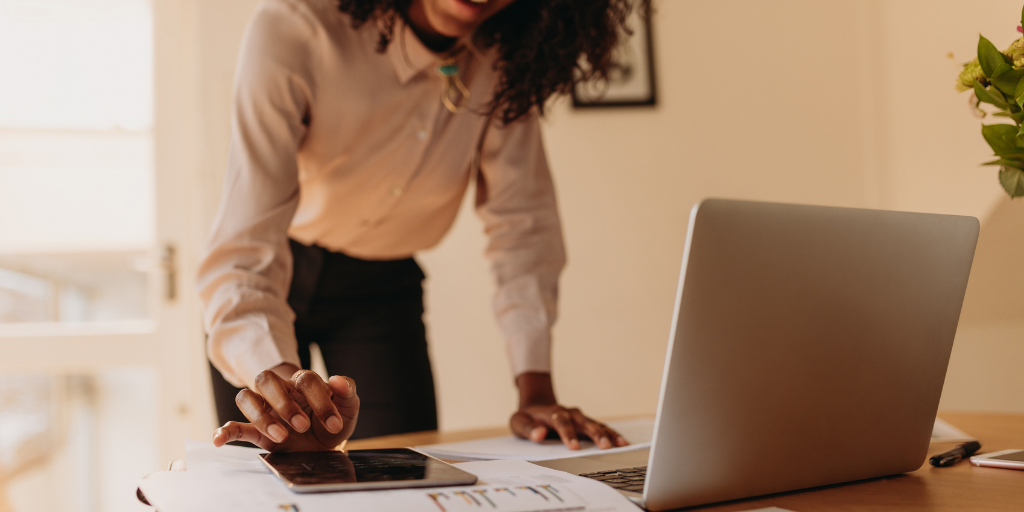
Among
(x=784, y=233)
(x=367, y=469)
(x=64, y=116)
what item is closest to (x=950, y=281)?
(x=784, y=233)

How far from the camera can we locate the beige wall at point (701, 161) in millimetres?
1812

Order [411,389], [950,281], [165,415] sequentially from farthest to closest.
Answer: [165,415] → [411,389] → [950,281]

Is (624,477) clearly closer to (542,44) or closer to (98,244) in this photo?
(542,44)

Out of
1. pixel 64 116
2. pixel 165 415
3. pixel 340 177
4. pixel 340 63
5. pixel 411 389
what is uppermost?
pixel 64 116

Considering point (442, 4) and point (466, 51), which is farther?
point (466, 51)

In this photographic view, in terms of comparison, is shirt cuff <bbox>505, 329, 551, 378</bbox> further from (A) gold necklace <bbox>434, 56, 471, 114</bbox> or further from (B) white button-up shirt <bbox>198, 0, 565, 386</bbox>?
(A) gold necklace <bbox>434, 56, 471, 114</bbox>

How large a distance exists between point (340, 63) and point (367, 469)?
2.21 feet

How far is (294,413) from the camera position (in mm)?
597

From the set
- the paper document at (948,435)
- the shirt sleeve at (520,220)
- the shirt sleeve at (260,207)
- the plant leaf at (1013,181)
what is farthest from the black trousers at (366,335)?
the plant leaf at (1013,181)

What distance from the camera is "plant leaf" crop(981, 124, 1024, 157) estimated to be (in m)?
0.71

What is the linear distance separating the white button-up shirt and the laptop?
19.0 inches

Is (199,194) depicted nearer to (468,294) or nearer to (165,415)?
(165,415)

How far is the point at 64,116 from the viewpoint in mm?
1963

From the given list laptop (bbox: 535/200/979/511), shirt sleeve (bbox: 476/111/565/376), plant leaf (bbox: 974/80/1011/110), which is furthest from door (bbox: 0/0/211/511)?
plant leaf (bbox: 974/80/1011/110)
